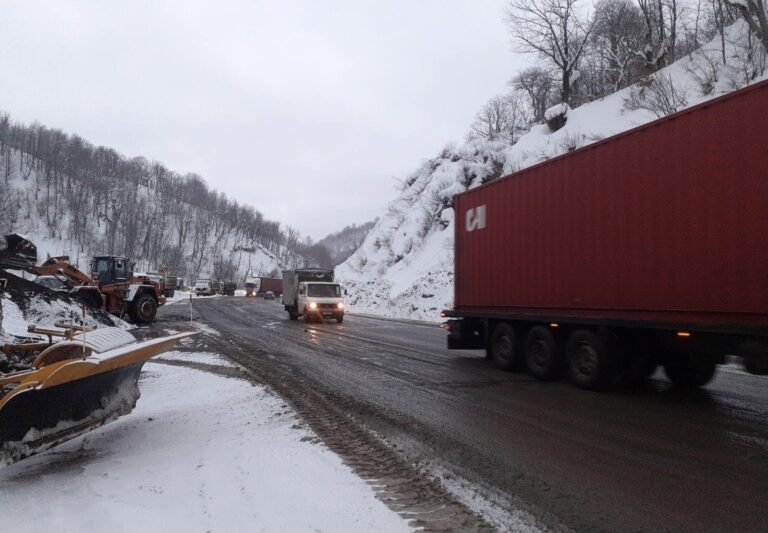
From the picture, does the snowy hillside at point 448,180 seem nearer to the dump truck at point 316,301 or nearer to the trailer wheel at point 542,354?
the dump truck at point 316,301

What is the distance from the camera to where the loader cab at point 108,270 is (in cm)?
2119

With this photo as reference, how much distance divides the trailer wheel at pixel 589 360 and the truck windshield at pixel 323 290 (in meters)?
16.9

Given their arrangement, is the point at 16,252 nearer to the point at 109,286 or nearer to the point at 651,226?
the point at 109,286

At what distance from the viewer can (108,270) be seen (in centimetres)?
2128

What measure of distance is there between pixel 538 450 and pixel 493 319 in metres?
5.53

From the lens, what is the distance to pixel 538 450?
15.8 ft

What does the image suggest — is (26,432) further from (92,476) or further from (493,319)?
(493,319)

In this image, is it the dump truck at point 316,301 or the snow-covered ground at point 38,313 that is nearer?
the snow-covered ground at point 38,313

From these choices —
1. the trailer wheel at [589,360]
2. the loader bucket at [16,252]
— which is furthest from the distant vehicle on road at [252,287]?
the trailer wheel at [589,360]

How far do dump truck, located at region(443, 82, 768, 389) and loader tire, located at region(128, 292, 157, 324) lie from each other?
1595 centimetres

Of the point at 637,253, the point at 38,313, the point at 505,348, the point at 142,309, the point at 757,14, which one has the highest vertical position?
the point at 757,14

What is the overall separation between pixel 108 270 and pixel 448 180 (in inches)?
1252

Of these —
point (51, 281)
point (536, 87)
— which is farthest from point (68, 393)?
point (536, 87)

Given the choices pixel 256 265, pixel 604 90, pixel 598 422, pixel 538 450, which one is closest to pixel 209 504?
pixel 538 450
